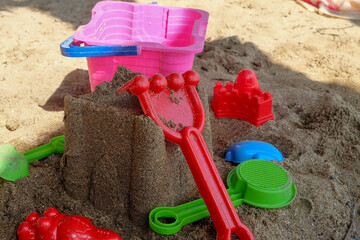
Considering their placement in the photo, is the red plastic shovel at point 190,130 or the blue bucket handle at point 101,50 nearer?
the red plastic shovel at point 190,130

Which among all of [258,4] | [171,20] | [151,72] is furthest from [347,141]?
[258,4]

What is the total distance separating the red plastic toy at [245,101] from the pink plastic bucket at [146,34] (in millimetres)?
257

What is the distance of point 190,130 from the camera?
1208 millimetres

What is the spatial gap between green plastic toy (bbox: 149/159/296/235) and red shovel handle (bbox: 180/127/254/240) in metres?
0.11

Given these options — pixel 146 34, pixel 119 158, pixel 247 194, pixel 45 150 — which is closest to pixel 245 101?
pixel 247 194

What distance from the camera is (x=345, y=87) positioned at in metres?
2.31

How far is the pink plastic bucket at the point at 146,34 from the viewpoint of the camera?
69.1 inches

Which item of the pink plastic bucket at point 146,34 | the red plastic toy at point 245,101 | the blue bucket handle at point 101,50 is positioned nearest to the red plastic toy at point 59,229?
the blue bucket handle at point 101,50

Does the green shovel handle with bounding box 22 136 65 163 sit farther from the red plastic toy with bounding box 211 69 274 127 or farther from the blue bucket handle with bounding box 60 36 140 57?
the red plastic toy with bounding box 211 69 274 127

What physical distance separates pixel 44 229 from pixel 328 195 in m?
1.07

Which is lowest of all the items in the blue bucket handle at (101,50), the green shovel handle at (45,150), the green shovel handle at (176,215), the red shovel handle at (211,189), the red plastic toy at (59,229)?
the green shovel handle at (45,150)

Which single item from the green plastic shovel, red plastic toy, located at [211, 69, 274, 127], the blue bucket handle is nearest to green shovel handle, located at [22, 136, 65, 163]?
the green plastic shovel

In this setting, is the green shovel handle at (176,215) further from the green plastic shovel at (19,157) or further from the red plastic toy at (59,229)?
the green plastic shovel at (19,157)

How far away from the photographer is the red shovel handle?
3.70ft
